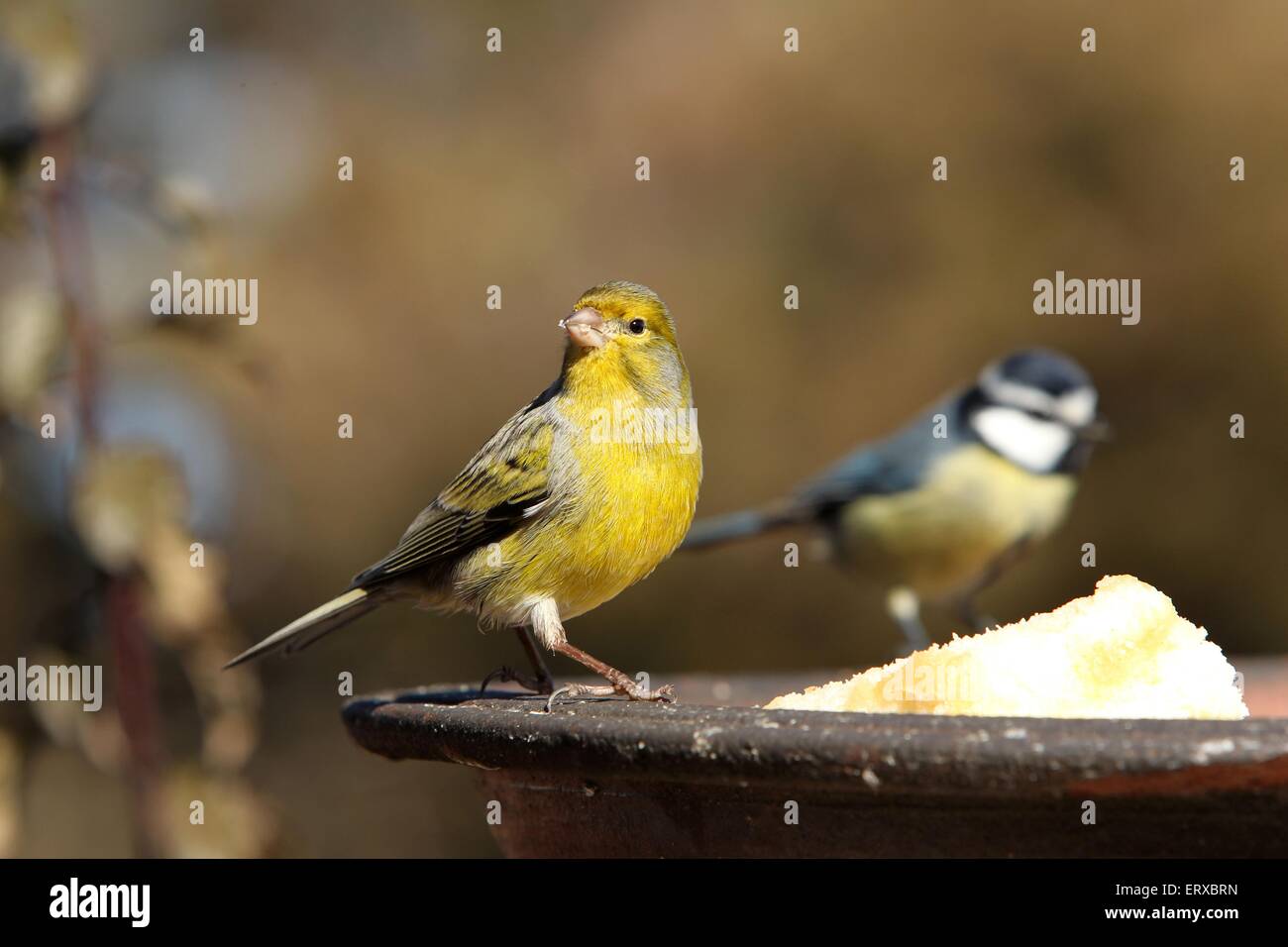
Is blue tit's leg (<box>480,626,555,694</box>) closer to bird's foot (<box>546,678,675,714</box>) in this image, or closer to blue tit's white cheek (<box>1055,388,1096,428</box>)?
bird's foot (<box>546,678,675,714</box>)

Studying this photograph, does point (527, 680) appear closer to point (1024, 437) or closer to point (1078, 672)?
point (1078, 672)

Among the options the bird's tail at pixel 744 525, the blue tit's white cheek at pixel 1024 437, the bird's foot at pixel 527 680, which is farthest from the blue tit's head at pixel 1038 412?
the bird's foot at pixel 527 680

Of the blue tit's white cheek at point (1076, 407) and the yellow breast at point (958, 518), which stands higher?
the blue tit's white cheek at point (1076, 407)

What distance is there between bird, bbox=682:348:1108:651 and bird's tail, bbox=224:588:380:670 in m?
3.12

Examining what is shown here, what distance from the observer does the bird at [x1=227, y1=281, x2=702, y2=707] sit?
3395 mm

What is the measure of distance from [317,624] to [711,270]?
3827mm

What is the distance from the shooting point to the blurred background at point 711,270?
690cm

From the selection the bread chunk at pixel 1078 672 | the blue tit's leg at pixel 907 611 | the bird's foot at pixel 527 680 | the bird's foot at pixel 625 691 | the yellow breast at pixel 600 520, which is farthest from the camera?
the blue tit's leg at pixel 907 611

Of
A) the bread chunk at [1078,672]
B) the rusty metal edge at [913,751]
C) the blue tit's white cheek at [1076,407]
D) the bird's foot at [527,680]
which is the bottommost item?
the rusty metal edge at [913,751]

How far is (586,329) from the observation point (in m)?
3.58

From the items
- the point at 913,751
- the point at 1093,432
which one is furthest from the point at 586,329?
the point at 1093,432

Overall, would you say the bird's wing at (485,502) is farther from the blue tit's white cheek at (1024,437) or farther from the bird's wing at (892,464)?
the blue tit's white cheek at (1024,437)

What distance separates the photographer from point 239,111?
722cm
